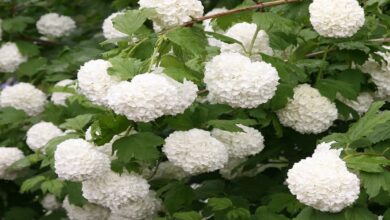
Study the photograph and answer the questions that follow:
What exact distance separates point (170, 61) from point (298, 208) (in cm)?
83

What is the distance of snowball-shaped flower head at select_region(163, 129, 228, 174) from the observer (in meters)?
3.01

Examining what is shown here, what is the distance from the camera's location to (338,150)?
2.69 meters

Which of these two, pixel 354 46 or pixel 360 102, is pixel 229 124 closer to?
pixel 354 46

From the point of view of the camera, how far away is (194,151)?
3002 mm

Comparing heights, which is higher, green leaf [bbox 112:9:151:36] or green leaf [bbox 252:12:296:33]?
green leaf [bbox 112:9:151:36]

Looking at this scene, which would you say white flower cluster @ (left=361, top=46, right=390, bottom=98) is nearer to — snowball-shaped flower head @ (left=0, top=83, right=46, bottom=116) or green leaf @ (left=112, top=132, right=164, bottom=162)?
green leaf @ (left=112, top=132, right=164, bottom=162)

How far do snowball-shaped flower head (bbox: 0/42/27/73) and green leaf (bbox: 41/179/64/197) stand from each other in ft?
5.01

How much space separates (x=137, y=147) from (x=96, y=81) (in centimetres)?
30

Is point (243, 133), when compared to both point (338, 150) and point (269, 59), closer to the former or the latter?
point (269, 59)

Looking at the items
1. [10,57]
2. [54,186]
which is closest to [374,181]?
[54,186]

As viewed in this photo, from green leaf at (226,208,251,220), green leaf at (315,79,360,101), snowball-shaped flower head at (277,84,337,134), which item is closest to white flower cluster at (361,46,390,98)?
green leaf at (315,79,360,101)

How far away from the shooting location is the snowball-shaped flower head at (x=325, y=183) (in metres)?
2.47

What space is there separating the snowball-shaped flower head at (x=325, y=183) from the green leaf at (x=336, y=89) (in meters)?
0.85

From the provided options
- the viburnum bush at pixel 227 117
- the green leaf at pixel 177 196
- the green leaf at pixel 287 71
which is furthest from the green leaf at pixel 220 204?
the green leaf at pixel 287 71
